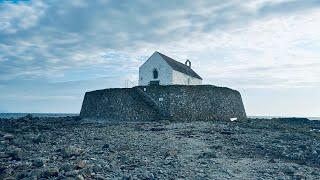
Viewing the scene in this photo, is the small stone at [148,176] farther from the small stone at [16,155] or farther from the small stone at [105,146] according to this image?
the small stone at [16,155]

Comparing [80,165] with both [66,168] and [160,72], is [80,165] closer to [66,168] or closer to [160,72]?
[66,168]

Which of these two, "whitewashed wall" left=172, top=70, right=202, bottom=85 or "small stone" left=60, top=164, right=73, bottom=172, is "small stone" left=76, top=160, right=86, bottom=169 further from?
"whitewashed wall" left=172, top=70, right=202, bottom=85

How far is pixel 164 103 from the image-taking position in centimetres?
3331

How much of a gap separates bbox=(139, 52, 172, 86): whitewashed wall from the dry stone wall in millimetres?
6412

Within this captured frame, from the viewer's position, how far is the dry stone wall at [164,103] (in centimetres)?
3309

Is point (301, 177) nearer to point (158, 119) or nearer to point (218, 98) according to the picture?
point (158, 119)

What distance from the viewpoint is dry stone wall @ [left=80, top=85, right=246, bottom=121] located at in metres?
33.1

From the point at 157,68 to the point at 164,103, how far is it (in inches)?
354

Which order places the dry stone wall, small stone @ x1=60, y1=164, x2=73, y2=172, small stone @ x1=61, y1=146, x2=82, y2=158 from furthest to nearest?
1. the dry stone wall
2. small stone @ x1=61, y1=146, x2=82, y2=158
3. small stone @ x1=60, y1=164, x2=73, y2=172

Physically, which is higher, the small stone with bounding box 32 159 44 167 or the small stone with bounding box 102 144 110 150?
the small stone with bounding box 102 144 110 150

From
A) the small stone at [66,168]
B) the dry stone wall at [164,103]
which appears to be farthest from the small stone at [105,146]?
the dry stone wall at [164,103]

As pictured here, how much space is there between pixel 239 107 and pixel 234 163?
26.0 meters

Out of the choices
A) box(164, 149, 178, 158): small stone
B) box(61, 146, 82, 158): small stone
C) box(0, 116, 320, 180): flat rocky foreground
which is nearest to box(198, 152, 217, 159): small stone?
box(0, 116, 320, 180): flat rocky foreground

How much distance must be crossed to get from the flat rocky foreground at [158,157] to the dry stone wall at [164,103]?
8.87 meters
